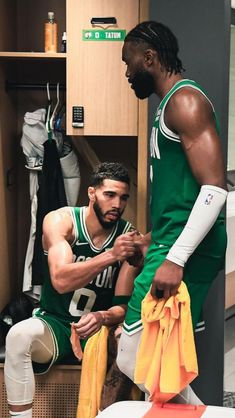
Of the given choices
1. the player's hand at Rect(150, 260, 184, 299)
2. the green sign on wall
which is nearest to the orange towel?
the player's hand at Rect(150, 260, 184, 299)

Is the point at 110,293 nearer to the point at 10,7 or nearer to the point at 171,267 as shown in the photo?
the point at 171,267

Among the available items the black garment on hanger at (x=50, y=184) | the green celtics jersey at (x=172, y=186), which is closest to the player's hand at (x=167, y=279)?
the green celtics jersey at (x=172, y=186)

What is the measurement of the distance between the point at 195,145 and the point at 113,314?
34.7 inches

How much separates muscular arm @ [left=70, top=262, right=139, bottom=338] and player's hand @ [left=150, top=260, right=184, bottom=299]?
49cm

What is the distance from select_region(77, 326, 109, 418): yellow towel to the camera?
2801mm

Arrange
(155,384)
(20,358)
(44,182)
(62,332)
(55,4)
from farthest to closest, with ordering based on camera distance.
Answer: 1. (55,4)
2. (44,182)
3. (62,332)
4. (20,358)
5. (155,384)

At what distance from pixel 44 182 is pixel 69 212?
0.41 metres

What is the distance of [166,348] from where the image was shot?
2.26 meters

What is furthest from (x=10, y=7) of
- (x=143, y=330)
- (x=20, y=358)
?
(x=143, y=330)

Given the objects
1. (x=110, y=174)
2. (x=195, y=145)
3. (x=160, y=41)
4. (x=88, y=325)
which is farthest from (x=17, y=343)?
(x=160, y=41)

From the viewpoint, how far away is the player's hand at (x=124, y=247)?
8.93 feet

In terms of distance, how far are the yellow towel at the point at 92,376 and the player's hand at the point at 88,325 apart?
10 cm

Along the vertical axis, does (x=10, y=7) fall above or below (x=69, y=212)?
above

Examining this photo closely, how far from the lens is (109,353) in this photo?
2883 mm
